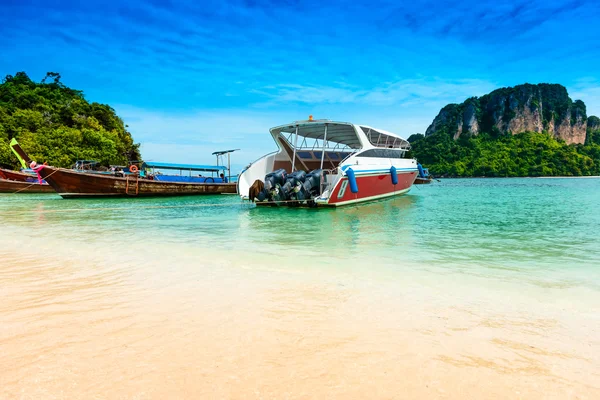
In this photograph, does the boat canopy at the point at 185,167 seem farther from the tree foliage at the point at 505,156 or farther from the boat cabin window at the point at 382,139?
the tree foliage at the point at 505,156

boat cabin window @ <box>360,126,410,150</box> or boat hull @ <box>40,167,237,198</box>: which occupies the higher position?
boat cabin window @ <box>360,126,410,150</box>

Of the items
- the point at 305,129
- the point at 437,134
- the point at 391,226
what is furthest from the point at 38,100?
the point at 437,134

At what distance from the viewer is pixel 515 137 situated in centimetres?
12344

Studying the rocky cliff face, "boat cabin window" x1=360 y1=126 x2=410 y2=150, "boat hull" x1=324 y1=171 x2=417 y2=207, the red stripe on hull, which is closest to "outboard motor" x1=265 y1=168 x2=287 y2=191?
"boat hull" x1=324 y1=171 x2=417 y2=207

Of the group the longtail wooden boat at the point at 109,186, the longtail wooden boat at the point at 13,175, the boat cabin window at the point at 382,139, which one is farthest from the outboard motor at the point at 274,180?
the longtail wooden boat at the point at 13,175

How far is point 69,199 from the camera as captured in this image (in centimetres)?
2070

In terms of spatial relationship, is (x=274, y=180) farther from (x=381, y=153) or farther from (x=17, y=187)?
(x=17, y=187)

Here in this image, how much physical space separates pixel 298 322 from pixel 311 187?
12233 mm

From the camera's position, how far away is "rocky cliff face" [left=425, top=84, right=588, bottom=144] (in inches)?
5054

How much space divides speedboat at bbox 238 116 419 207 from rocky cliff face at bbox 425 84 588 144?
127 meters

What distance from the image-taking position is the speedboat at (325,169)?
14.8 metres

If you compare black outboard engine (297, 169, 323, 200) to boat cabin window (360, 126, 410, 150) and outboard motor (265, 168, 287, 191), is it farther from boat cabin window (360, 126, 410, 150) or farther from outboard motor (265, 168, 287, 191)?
boat cabin window (360, 126, 410, 150)

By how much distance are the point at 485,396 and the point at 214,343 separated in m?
1.68

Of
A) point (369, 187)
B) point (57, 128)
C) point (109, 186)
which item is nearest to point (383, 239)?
point (369, 187)
